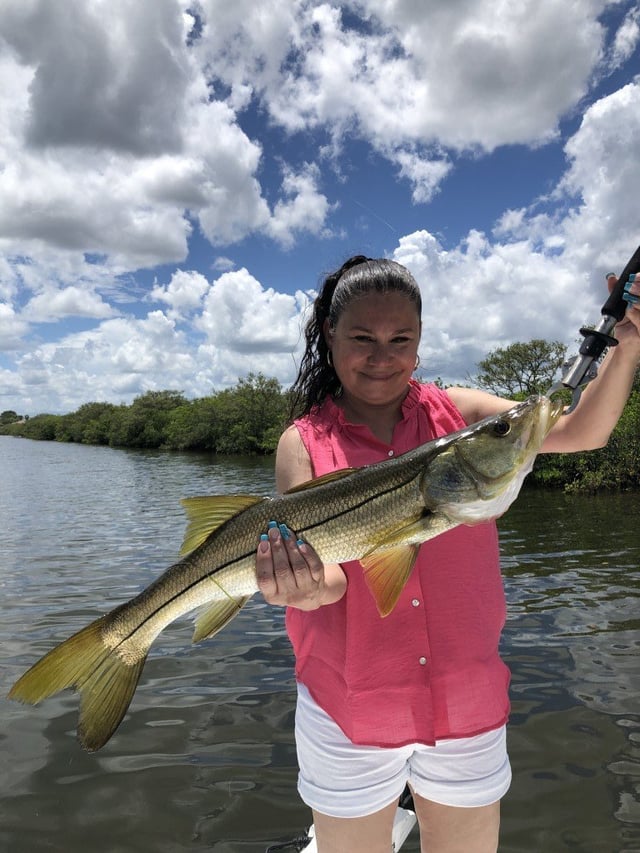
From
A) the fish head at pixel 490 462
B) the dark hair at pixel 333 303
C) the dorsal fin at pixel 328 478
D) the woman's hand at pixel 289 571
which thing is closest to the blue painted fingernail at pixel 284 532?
the woman's hand at pixel 289 571

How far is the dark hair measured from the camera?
263 cm

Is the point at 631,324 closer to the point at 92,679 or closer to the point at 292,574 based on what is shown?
the point at 292,574

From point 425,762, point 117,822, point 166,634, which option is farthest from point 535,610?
point 425,762

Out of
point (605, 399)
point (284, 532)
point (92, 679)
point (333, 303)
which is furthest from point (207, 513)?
point (605, 399)

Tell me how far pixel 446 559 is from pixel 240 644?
251 inches

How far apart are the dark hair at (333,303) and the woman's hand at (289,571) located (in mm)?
880

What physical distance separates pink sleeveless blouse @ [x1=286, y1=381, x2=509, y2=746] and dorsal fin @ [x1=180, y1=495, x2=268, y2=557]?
0.55 m

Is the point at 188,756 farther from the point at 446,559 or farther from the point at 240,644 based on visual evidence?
the point at 446,559

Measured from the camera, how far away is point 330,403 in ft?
9.36

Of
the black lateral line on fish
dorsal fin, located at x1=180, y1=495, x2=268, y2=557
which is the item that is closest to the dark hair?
dorsal fin, located at x1=180, y1=495, x2=268, y2=557

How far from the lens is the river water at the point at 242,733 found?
436cm

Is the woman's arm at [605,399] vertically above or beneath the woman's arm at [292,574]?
above

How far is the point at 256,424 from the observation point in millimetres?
68188

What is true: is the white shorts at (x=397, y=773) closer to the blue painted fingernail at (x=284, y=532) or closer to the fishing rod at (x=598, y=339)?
the blue painted fingernail at (x=284, y=532)
